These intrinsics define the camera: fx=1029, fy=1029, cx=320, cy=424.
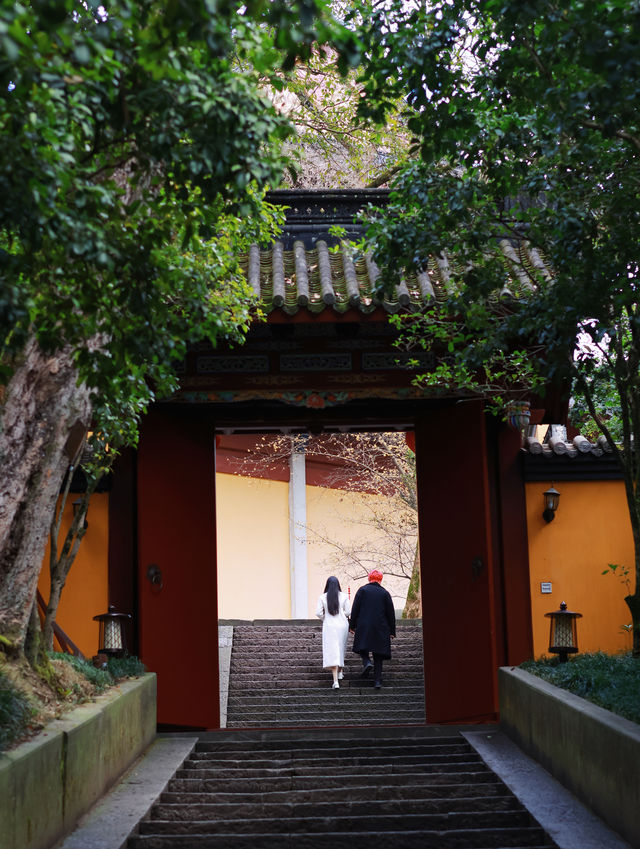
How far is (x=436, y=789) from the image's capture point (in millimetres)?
5387

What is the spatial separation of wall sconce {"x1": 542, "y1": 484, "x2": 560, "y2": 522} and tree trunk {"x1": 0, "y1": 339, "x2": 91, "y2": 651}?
182 inches

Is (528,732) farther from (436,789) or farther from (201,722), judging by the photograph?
(201,722)

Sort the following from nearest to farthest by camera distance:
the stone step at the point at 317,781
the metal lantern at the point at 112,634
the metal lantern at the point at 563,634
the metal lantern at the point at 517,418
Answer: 1. the stone step at the point at 317,781
2. the metal lantern at the point at 563,634
3. the metal lantern at the point at 112,634
4. the metal lantern at the point at 517,418

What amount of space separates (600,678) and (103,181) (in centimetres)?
363

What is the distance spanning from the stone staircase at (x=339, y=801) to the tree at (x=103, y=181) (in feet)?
4.41

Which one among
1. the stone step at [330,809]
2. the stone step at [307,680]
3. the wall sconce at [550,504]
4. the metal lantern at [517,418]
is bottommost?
the stone step at [307,680]

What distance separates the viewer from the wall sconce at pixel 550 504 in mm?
8469

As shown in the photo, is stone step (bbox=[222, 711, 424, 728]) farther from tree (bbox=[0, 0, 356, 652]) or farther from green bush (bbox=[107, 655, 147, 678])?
tree (bbox=[0, 0, 356, 652])

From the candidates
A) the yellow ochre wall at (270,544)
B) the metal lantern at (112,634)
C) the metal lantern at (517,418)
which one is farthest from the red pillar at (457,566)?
the yellow ochre wall at (270,544)

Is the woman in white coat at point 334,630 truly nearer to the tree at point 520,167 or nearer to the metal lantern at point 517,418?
the metal lantern at point 517,418

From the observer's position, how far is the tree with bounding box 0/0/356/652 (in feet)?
9.09

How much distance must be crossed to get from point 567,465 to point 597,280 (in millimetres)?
4554

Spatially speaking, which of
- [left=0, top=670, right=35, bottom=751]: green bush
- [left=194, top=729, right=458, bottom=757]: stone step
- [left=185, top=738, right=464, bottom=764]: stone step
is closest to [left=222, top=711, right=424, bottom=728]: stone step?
[left=194, top=729, right=458, bottom=757]: stone step

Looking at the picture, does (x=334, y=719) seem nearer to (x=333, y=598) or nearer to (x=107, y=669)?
(x=333, y=598)
